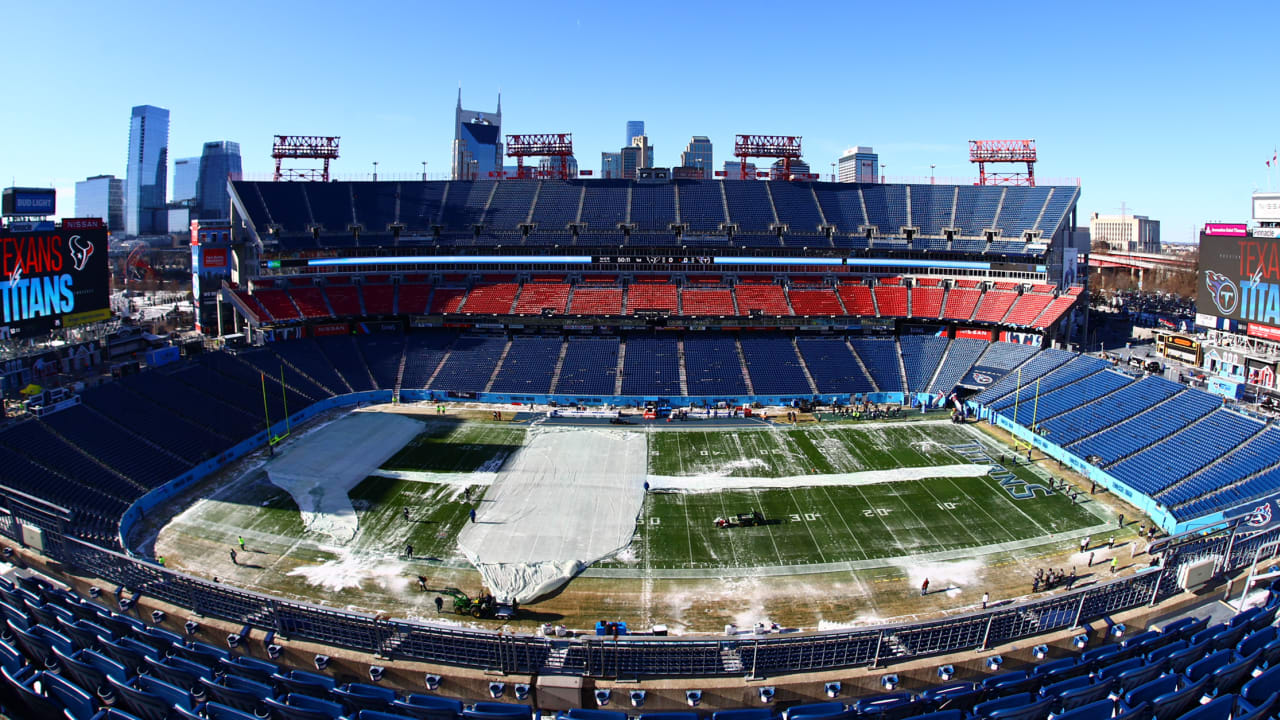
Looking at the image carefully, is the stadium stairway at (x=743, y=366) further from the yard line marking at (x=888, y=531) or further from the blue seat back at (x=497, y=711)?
the blue seat back at (x=497, y=711)

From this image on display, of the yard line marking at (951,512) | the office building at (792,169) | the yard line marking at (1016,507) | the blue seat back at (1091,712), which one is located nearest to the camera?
the blue seat back at (1091,712)

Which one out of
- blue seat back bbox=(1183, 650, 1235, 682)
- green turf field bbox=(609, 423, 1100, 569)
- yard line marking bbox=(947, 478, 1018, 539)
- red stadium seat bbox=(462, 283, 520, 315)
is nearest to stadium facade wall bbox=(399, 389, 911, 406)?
green turf field bbox=(609, 423, 1100, 569)

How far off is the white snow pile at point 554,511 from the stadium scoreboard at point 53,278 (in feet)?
88.2

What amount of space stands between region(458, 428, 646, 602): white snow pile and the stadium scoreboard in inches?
1058

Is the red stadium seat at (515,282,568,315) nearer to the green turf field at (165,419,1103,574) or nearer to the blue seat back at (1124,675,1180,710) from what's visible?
the green turf field at (165,419,1103,574)

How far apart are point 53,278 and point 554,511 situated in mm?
32430

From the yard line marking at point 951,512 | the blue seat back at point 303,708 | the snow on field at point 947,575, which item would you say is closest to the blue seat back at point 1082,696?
the snow on field at point 947,575

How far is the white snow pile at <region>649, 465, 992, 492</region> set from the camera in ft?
121

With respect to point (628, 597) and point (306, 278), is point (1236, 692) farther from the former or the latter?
point (306, 278)

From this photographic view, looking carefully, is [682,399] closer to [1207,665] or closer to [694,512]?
[694,512]

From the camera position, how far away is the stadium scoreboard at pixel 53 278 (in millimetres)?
37406

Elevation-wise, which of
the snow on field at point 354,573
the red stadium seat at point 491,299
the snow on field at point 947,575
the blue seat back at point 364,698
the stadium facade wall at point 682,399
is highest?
the red stadium seat at point 491,299

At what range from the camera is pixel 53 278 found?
39.6m

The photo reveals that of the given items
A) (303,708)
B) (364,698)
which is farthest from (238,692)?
(364,698)
